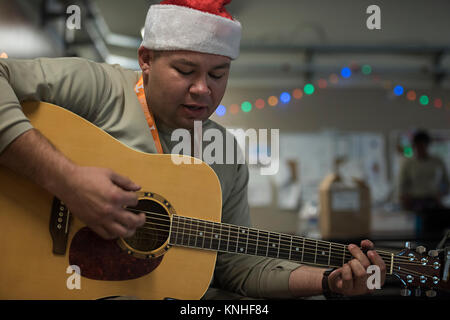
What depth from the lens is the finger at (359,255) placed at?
3.16 feet

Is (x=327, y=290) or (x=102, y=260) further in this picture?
(x=327, y=290)

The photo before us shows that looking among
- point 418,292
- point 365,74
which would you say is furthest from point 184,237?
point 365,74

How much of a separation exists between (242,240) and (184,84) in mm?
385

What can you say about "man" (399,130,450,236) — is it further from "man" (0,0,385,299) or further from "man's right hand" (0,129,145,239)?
"man's right hand" (0,129,145,239)

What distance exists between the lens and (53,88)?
0.91 m

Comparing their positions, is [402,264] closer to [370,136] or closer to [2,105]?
[2,105]

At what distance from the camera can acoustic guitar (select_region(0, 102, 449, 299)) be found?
0.82 metres

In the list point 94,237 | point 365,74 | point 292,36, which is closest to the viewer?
point 94,237

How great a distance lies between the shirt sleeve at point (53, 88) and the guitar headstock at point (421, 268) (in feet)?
2.61

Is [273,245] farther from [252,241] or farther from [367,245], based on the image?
[367,245]

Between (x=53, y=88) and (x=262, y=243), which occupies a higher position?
(x=53, y=88)

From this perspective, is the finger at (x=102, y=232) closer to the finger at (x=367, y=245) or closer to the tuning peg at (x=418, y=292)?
the finger at (x=367, y=245)

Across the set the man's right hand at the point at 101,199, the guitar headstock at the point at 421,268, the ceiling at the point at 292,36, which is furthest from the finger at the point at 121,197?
the ceiling at the point at 292,36

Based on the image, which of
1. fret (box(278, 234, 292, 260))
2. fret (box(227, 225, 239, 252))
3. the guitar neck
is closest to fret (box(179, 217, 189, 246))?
the guitar neck
